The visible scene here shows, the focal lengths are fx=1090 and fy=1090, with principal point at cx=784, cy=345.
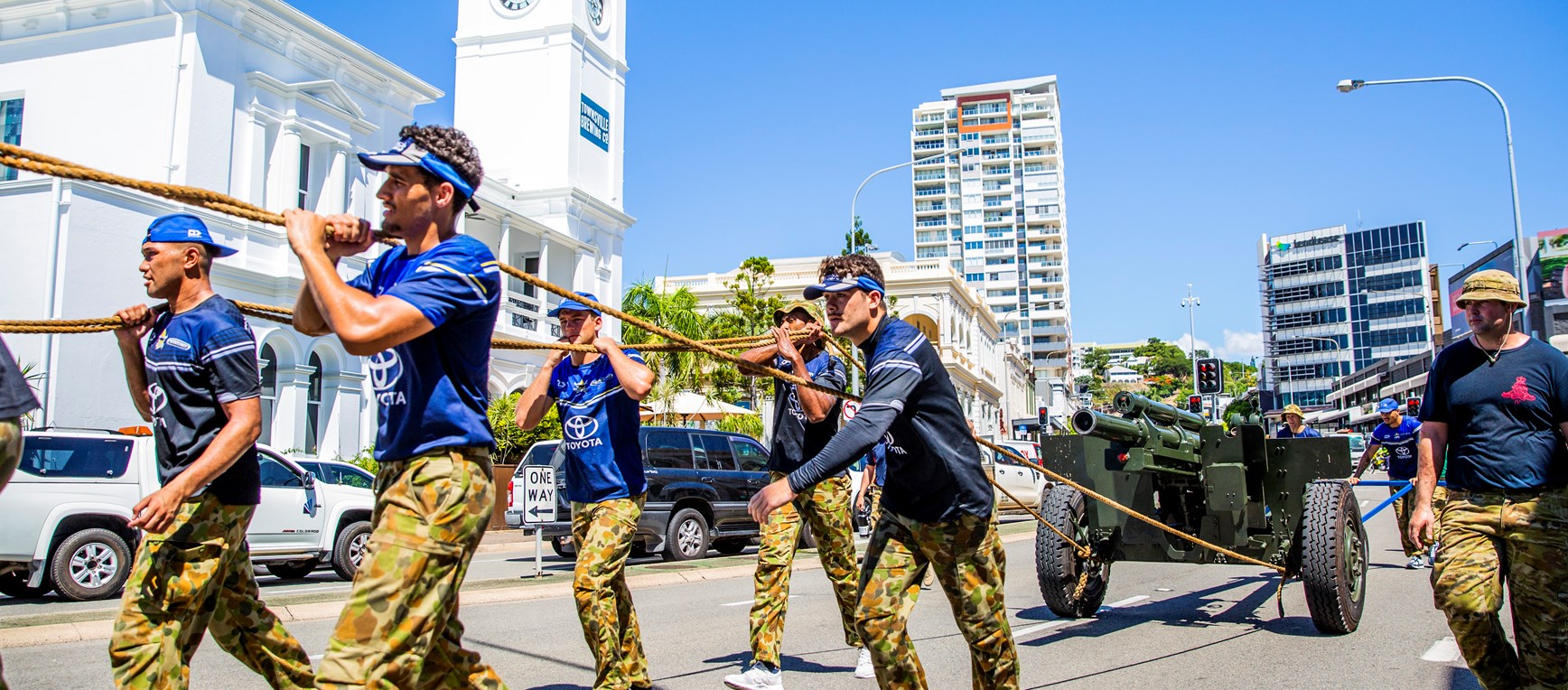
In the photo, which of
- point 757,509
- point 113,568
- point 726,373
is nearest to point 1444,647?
point 757,509

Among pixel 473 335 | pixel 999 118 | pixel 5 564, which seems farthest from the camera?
pixel 999 118

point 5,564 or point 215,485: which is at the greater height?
point 215,485

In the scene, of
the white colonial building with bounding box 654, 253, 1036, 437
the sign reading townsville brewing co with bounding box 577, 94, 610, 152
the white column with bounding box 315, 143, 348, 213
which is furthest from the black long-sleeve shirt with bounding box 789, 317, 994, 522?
the white colonial building with bounding box 654, 253, 1036, 437

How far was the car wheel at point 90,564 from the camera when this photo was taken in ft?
32.6

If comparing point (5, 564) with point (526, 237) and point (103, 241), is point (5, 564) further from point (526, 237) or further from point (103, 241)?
point (526, 237)

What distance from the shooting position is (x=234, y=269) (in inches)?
790

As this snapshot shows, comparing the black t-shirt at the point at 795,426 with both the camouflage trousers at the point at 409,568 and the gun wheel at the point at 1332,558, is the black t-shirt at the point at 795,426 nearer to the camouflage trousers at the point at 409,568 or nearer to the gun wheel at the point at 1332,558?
the camouflage trousers at the point at 409,568

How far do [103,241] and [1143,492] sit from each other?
17.2 metres

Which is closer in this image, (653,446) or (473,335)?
(473,335)

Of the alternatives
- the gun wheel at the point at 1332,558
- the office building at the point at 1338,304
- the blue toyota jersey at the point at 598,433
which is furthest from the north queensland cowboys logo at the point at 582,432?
the office building at the point at 1338,304

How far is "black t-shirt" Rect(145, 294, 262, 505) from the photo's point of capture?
3654mm

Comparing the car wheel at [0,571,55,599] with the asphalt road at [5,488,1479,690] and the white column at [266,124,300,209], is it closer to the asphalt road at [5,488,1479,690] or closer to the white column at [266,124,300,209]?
the asphalt road at [5,488,1479,690]

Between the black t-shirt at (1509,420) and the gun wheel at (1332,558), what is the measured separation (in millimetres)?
2506

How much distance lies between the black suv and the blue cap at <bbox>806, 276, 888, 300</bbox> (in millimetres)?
9280
